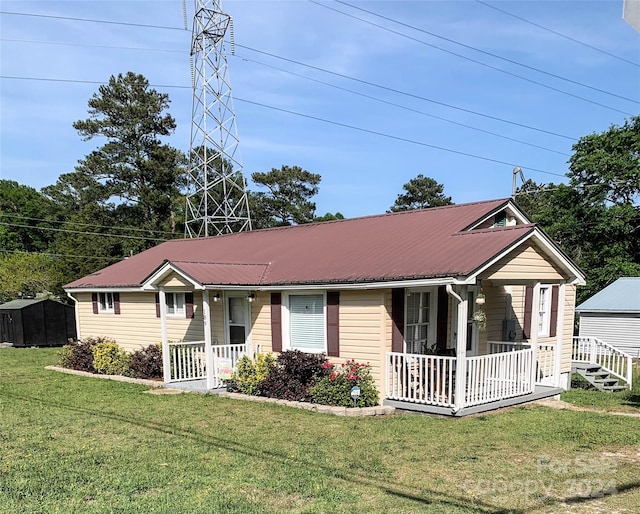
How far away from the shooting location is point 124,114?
4056 cm

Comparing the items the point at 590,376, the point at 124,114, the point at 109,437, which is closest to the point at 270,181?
the point at 124,114

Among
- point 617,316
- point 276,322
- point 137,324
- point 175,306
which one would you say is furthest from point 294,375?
point 617,316

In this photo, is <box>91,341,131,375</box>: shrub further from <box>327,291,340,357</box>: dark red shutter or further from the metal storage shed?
the metal storage shed

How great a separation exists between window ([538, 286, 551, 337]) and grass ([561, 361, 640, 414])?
158cm

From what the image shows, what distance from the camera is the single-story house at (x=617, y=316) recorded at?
2184cm

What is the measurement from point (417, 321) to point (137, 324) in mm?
9174

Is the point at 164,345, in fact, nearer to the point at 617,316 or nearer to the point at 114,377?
the point at 114,377

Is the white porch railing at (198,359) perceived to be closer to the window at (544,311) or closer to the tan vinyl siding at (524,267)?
the tan vinyl siding at (524,267)

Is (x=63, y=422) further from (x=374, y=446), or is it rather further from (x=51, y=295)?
(x=51, y=295)

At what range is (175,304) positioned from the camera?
14.2m

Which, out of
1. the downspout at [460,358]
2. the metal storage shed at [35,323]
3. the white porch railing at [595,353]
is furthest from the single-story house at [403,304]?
the metal storage shed at [35,323]

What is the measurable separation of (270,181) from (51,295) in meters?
23.0

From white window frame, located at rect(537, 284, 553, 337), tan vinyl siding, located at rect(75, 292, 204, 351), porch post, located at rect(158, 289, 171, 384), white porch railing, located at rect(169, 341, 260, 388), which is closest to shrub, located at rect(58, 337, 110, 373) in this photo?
tan vinyl siding, located at rect(75, 292, 204, 351)

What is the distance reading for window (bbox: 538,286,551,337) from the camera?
12625mm
